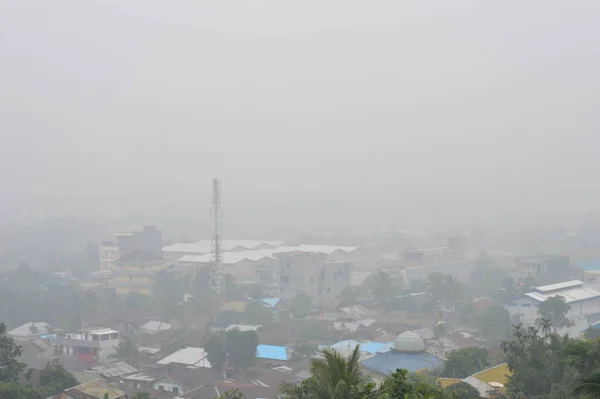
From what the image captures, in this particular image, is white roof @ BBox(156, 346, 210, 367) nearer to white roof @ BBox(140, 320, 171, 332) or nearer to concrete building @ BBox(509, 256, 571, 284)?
white roof @ BBox(140, 320, 171, 332)

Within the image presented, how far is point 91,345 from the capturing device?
863 inches

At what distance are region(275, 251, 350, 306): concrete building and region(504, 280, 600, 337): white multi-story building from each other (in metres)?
8.55

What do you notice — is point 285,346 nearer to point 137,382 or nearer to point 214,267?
point 137,382

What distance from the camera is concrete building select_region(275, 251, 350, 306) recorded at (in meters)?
32.5

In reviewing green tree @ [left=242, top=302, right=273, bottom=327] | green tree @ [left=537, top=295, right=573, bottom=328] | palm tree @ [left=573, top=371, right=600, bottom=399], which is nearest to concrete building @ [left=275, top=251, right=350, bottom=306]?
green tree @ [left=242, top=302, right=273, bottom=327]

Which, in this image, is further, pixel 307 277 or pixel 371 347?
pixel 307 277

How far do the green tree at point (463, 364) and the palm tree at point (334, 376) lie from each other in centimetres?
960

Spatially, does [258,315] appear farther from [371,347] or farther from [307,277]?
[307,277]

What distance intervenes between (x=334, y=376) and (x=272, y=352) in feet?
51.8

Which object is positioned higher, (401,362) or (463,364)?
(463,364)

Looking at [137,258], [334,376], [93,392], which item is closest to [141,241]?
[137,258]

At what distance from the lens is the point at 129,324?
26.7 meters

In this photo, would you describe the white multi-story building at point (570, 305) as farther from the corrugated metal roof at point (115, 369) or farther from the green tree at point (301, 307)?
the corrugated metal roof at point (115, 369)

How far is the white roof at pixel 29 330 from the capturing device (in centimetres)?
2570
